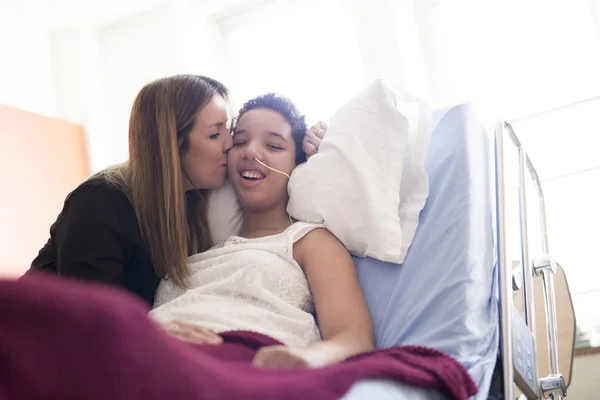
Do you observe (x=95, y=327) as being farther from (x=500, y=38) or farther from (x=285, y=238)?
(x=500, y=38)

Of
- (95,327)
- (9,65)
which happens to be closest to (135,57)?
(9,65)

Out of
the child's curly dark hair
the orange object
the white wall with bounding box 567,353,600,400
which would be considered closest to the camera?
the child's curly dark hair

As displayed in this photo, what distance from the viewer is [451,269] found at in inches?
48.9

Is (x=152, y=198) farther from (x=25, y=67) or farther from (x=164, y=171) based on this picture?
(x=25, y=67)

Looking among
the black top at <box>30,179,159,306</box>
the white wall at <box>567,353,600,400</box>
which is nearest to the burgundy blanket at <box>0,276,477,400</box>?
the black top at <box>30,179,159,306</box>

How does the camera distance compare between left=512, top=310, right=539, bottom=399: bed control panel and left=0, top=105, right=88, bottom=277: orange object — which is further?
left=0, top=105, right=88, bottom=277: orange object

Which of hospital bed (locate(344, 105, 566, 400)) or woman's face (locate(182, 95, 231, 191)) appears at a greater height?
woman's face (locate(182, 95, 231, 191))

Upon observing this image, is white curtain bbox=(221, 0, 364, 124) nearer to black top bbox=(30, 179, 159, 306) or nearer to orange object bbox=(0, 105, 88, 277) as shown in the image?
orange object bbox=(0, 105, 88, 277)

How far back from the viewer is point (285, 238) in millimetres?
1384

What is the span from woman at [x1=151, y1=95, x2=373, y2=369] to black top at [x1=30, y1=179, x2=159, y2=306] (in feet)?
0.22

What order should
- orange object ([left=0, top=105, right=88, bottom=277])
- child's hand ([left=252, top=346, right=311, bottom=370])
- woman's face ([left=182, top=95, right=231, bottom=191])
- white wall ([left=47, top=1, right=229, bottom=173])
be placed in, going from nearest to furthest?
1. child's hand ([left=252, top=346, right=311, bottom=370])
2. woman's face ([left=182, top=95, right=231, bottom=191])
3. orange object ([left=0, top=105, right=88, bottom=277])
4. white wall ([left=47, top=1, right=229, bottom=173])

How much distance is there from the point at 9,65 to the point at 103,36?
52cm

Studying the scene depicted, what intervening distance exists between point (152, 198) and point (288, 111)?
402mm

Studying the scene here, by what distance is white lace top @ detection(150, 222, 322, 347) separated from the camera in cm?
116
